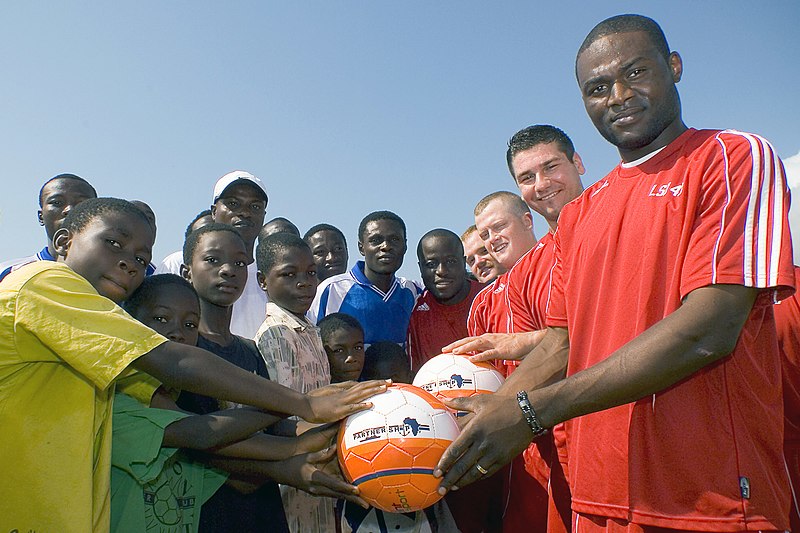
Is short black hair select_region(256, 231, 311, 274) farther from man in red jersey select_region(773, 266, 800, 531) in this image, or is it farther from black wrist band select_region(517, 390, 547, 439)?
man in red jersey select_region(773, 266, 800, 531)

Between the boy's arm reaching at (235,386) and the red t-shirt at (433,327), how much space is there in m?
2.72

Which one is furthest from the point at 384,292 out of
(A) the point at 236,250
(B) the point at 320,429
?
(B) the point at 320,429

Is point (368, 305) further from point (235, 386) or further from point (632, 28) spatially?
point (632, 28)

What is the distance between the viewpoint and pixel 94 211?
3365mm

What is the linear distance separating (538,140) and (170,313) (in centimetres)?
295

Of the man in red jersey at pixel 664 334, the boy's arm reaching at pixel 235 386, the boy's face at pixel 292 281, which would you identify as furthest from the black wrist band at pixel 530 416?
the boy's face at pixel 292 281

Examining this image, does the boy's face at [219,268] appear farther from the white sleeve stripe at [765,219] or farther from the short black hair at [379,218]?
the white sleeve stripe at [765,219]

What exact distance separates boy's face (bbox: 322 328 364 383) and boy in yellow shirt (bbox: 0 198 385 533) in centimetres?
175

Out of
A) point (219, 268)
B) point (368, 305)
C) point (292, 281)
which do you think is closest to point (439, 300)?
point (368, 305)

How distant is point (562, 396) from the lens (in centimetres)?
237

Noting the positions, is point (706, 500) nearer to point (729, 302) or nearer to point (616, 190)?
point (729, 302)

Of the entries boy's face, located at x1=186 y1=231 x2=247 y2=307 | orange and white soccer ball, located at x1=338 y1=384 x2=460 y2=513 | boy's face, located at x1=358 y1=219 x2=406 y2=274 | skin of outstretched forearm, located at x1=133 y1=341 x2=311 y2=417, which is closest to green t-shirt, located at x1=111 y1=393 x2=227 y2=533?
skin of outstretched forearm, located at x1=133 y1=341 x2=311 y2=417

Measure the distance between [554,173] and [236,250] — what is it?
7.94 ft

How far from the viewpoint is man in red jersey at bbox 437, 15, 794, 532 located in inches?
84.5
